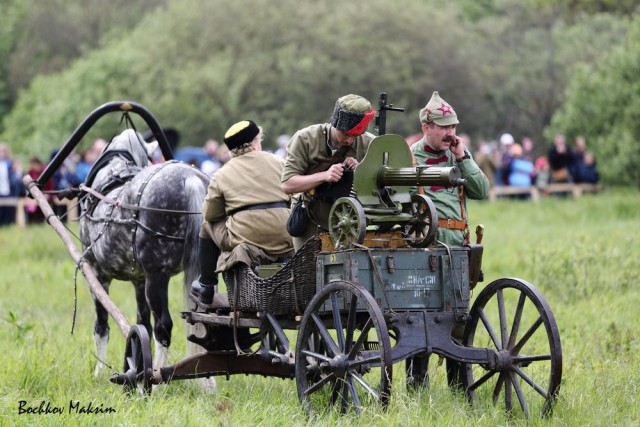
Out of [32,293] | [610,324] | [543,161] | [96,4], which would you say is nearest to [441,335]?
[610,324]

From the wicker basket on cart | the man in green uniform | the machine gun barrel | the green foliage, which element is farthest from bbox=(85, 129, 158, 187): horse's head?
the green foliage

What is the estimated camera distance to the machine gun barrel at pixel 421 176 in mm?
7055

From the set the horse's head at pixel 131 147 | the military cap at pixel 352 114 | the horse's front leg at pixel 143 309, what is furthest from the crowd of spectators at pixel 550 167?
the military cap at pixel 352 114

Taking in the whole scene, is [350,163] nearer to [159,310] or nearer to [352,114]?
Result: [352,114]

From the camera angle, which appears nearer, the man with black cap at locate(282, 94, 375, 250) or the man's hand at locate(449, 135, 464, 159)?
the man with black cap at locate(282, 94, 375, 250)

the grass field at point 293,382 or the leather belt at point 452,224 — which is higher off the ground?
the leather belt at point 452,224

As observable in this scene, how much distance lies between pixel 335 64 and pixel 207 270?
37271 millimetres

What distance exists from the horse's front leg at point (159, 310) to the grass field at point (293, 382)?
458 mm

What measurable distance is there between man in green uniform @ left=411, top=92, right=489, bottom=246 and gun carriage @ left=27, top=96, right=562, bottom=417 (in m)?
0.46

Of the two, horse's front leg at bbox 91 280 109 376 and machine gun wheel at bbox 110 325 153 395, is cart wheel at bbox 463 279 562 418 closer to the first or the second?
machine gun wheel at bbox 110 325 153 395

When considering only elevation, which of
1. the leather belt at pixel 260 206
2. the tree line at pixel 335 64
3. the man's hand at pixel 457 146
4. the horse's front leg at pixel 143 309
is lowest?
the horse's front leg at pixel 143 309

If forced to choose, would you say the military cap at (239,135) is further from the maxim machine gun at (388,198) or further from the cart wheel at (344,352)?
the cart wheel at (344,352)

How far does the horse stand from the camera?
391 inches

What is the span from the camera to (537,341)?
10.5 meters
